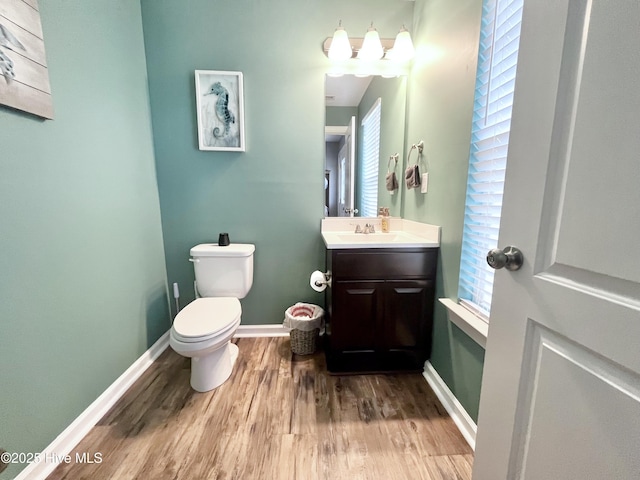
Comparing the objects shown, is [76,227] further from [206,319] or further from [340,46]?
[340,46]

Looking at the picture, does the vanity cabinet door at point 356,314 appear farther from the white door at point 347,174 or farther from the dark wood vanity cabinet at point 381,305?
the white door at point 347,174

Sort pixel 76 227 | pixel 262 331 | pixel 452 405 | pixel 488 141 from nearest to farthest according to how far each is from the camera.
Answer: pixel 488 141
pixel 76 227
pixel 452 405
pixel 262 331

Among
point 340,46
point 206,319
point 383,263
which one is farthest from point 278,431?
point 340,46

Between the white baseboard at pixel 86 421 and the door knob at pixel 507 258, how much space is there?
70.2 inches

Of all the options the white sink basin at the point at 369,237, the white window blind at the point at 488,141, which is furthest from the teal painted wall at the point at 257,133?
the white window blind at the point at 488,141

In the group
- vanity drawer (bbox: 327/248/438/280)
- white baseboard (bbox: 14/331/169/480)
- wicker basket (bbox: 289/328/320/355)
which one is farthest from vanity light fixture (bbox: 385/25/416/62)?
white baseboard (bbox: 14/331/169/480)

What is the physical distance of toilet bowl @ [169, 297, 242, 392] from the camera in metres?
1.34

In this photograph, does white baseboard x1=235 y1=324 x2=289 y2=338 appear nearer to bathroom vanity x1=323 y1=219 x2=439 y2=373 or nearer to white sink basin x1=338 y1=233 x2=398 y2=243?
bathroom vanity x1=323 y1=219 x2=439 y2=373

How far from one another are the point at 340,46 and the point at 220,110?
2.96ft

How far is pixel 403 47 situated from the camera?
5.55 feet

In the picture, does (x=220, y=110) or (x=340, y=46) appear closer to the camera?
(x=340, y=46)

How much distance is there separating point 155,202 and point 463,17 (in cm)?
210

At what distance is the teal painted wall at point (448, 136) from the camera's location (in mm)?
1197

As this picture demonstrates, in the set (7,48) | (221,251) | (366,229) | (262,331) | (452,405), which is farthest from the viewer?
(262,331)
